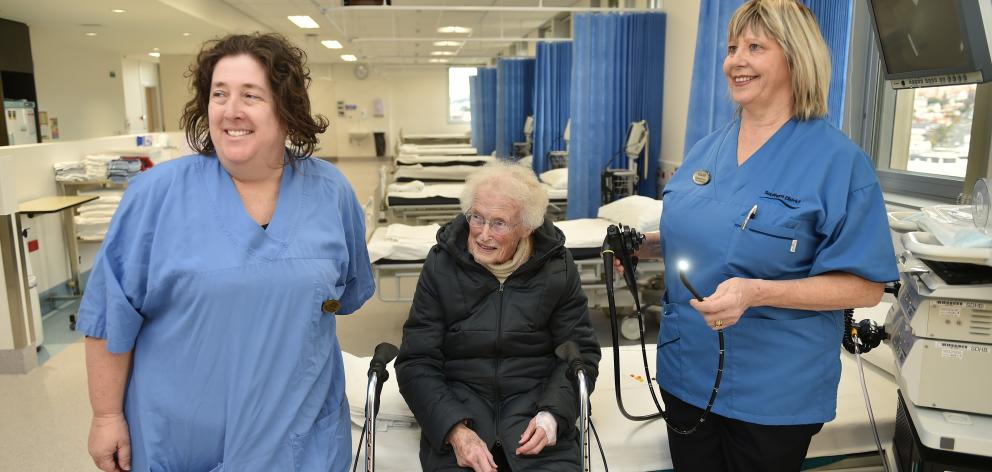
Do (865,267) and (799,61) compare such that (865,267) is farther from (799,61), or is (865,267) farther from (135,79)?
(135,79)

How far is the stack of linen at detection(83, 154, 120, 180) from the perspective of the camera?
5.50 metres

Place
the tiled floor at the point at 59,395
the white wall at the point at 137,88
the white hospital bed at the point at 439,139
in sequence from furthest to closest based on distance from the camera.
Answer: the white hospital bed at the point at 439,139 → the white wall at the point at 137,88 → the tiled floor at the point at 59,395

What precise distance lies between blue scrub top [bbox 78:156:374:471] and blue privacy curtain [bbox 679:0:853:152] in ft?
7.86

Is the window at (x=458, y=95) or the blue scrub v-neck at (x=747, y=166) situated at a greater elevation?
the window at (x=458, y=95)

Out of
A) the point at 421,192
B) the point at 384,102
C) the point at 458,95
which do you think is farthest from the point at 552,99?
the point at 458,95

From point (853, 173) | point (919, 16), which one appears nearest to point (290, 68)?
point (853, 173)

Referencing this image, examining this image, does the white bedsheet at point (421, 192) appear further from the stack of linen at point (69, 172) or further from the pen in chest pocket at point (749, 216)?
the pen in chest pocket at point (749, 216)

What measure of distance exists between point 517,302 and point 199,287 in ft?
3.04

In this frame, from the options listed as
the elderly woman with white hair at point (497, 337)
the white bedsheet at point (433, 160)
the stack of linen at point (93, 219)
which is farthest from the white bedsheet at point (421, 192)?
the elderly woman with white hair at point (497, 337)

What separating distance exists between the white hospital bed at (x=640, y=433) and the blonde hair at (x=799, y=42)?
109 centimetres

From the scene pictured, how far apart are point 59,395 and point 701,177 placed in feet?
11.5

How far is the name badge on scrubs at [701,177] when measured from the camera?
1.51m

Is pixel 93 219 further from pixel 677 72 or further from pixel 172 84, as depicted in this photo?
pixel 172 84

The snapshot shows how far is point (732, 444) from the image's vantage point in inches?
59.1
